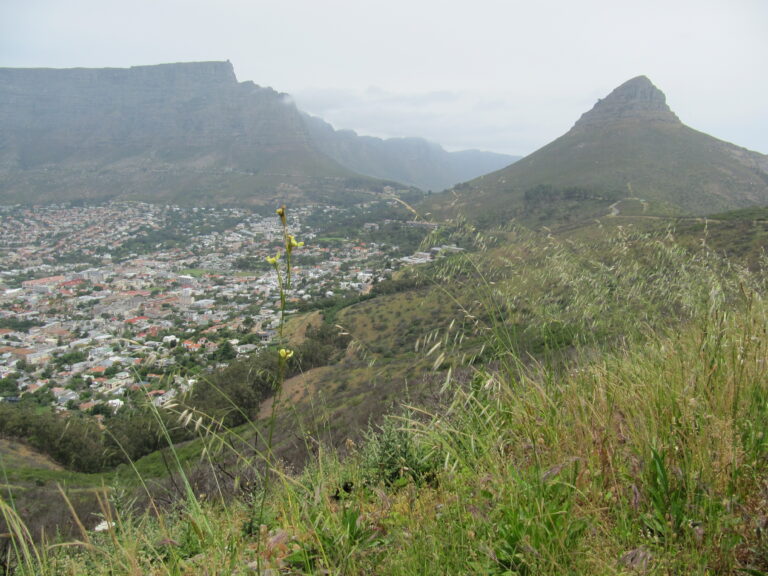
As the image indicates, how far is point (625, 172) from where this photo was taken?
223 feet

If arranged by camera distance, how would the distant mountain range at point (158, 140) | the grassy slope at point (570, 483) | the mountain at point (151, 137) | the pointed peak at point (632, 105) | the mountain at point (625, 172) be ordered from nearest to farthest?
the grassy slope at point (570, 483) < the mountain at point (625, 172) < the pointed peak at point (632, 105) < the distant mountain range at point (158, 140) < the mountain at point (151, 137)

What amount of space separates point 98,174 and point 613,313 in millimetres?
146622

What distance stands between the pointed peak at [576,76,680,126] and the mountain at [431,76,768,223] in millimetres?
210

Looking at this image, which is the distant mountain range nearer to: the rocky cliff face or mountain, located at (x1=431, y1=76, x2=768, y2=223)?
the rocky cliff face

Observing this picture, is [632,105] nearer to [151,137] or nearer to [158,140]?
[158,140]

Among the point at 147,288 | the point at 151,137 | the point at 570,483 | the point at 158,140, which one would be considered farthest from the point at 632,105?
the point at 151,137

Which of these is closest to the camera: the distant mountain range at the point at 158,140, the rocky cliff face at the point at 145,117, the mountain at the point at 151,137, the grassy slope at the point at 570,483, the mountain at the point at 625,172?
the grassy slope at the point at 570,483

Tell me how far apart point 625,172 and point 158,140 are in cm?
13591

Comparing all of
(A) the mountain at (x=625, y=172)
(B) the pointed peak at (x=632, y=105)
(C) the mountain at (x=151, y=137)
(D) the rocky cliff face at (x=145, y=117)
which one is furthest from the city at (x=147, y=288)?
(B) the pointed peak at (x=632, y=105)

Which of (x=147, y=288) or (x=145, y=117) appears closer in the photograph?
(x=147, y=288)

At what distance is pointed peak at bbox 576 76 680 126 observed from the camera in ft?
302

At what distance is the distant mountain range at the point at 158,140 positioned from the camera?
370ft

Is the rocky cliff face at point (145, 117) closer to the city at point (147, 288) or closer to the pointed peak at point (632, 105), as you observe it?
the city at point (147, 288)

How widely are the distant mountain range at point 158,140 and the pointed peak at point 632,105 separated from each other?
59934 millimetres
